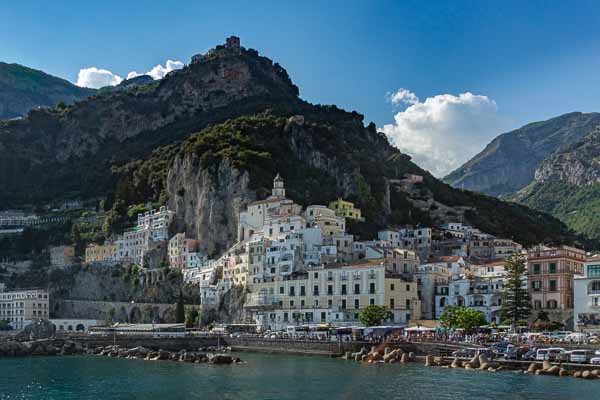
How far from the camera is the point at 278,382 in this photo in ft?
189

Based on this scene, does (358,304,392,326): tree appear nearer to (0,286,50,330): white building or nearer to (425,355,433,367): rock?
(425,355,433,367): rock

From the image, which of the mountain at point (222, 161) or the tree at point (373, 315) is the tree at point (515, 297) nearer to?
the tree at point (373, 315)

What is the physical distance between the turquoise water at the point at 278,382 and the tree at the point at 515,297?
16.3m

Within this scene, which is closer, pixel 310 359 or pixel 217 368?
pixel 217 368

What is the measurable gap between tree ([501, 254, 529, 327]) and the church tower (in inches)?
1628

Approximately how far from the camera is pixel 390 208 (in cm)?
13275

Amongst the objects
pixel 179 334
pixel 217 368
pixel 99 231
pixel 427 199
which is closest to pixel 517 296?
pixel 217 368

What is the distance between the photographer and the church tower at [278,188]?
11400 cm

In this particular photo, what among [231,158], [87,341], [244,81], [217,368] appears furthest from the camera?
[244,81]

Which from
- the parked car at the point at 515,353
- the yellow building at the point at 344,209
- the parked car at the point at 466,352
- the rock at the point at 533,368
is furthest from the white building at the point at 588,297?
the yellow building at the point at 344,209

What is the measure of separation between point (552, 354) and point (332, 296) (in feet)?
105

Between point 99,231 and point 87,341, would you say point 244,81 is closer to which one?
point 99,231

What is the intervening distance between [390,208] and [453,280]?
4307 centimetres

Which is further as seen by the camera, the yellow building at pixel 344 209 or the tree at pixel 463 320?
the yellow building at pixel 344 209
